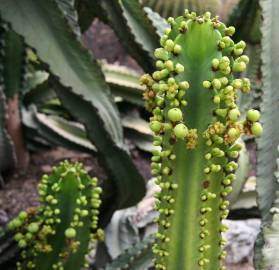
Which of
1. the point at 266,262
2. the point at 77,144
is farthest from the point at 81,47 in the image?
the point at 77,144

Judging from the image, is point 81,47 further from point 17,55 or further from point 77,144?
point 77,144

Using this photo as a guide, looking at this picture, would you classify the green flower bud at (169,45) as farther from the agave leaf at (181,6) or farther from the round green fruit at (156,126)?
the agave leaf at (181,6)

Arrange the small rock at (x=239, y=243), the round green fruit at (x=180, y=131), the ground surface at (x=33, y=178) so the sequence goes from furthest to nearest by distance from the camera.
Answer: the ground surface at (x=33, y=178) → the small rock at (x=239, y=243) → the round green fruit at (x=180, y=131)

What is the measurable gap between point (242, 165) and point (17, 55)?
2.69 ft

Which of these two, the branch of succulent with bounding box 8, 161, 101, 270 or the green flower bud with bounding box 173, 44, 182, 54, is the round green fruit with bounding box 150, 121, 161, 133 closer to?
the green flower bud with bounding box 173, 44, 182, 54

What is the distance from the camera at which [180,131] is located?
90 cm

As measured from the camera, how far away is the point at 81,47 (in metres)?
1.46

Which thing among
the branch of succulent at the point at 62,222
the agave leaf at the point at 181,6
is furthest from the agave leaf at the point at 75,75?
the agave leaf at the point at 181,6

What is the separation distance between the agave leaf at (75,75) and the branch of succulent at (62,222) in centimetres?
20

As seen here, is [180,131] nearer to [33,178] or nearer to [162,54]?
[162,54]

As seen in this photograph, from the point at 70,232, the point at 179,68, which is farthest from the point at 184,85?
the point at 70,232

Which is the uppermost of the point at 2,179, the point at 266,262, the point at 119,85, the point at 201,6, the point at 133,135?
the point at 201,6

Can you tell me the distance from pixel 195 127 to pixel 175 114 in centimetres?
5

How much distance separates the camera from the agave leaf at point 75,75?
1.41 metres
